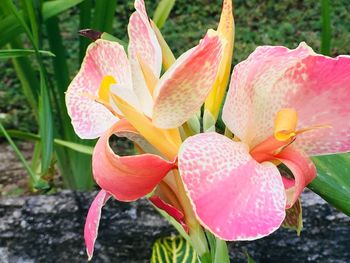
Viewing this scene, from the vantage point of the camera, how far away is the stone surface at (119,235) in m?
1.48

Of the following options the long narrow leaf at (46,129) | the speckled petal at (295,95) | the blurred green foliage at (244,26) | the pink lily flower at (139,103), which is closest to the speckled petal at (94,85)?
the pink lily flower at (139,103)

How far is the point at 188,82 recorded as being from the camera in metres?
0.48

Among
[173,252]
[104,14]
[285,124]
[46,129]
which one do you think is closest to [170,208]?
[285,124]

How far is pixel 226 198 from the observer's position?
1.49 feet

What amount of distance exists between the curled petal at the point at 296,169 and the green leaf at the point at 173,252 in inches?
15.1

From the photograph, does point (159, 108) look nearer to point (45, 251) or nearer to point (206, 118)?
point (206, 118)

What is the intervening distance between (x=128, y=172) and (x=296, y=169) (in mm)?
122

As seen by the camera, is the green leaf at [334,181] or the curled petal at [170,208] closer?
the curled petal at [170,208]

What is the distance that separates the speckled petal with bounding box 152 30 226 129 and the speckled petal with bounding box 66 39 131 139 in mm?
97

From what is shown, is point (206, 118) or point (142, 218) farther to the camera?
point (142, 218)

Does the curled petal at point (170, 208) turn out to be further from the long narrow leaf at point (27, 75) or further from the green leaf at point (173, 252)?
the long narrow leaf at point (27, 75)

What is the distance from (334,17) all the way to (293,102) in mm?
2971

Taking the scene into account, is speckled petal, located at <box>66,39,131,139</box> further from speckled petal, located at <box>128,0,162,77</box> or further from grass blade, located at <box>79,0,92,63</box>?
grass blade, located at <box>79,0,92,63</box>

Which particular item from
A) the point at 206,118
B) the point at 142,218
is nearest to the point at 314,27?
the point at 142,218
